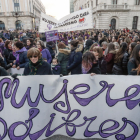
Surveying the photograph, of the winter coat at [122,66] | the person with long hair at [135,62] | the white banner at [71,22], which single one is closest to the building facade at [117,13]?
the white banner at [71,22]

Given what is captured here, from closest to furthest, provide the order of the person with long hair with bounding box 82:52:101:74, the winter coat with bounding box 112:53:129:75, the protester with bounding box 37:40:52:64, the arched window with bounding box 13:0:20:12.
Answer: the person with long hair with bounding box 82:52:101:74 → the winter coat with bounding box 112:53:129:75 → the protester with bounding box 37:40:52:64 → the arched window with bounding box 13:0:20:12

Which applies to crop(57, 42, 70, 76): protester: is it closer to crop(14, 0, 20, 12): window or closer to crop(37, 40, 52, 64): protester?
crop(37, 40, 52, 64): protester

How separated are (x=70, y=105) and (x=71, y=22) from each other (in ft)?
11.3

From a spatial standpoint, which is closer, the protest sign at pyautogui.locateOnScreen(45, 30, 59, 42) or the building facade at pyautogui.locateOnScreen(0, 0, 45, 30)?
the protest sign at pyautogui.locateOnScreen(45, 30, 59, 42)

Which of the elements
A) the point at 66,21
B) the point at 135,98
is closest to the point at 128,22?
the point at 66,21

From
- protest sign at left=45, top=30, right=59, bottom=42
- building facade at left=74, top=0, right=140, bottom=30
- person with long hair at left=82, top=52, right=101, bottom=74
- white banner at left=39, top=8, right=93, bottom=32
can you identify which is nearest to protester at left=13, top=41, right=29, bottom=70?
person with long hair at left=82, top=52, right=101, bottom=74

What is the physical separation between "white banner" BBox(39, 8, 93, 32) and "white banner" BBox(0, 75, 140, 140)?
9.59ft

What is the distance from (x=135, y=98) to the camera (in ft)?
6.58

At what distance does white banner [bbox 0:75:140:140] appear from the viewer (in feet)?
6.56

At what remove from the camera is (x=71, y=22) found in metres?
4.75

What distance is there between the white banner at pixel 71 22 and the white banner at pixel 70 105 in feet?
9.59

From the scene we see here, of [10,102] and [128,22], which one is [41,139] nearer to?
[10,102]

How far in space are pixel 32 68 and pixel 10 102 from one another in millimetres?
694

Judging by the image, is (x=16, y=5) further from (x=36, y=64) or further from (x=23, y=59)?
(x=36, y=64)
